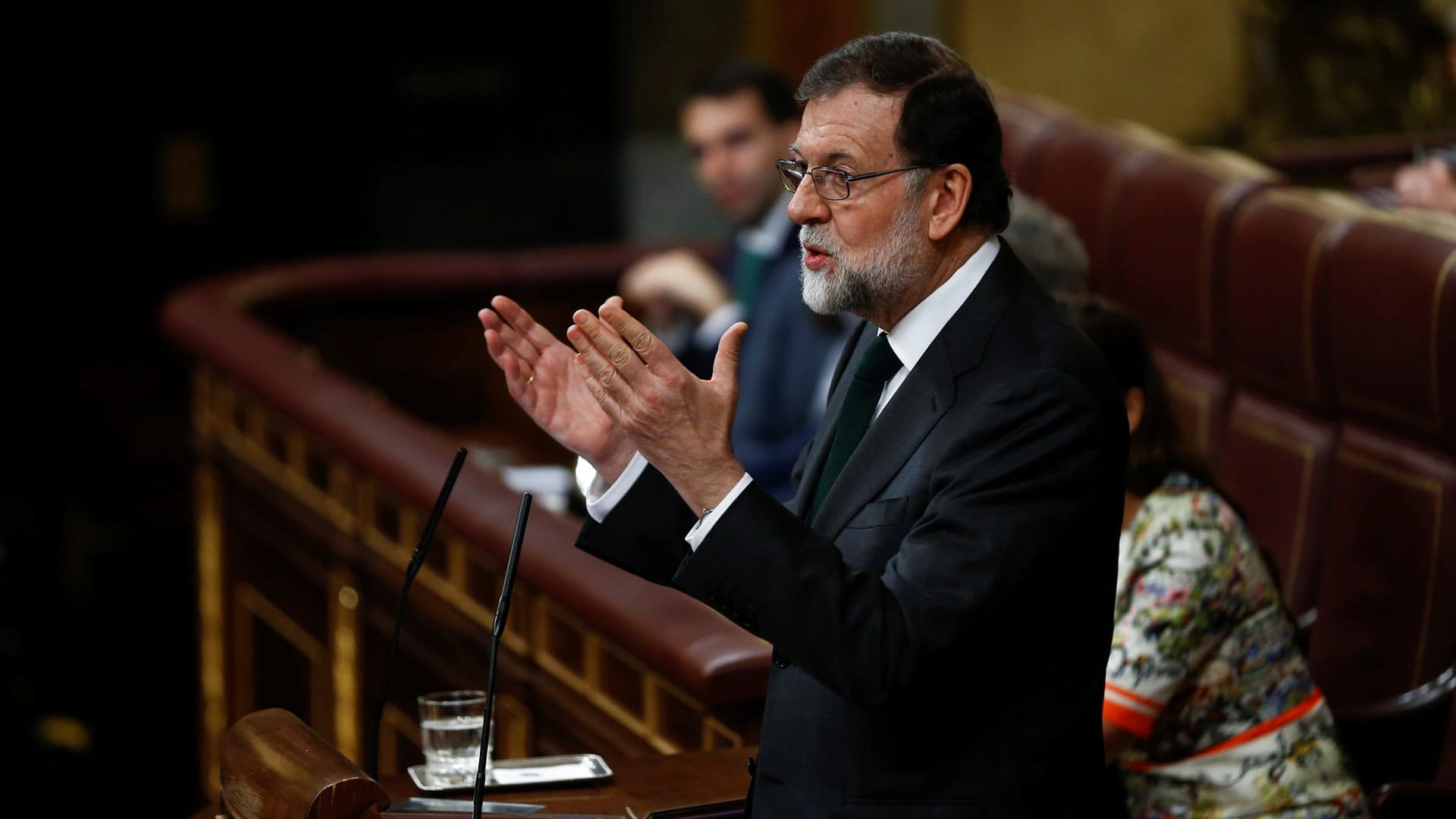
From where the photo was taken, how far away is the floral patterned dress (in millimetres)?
2102

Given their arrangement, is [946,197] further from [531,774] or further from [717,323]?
[717,323]

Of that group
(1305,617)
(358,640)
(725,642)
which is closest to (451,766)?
(725,642)

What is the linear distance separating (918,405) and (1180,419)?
1.51m

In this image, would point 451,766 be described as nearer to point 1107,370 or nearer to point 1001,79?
point 1107,370

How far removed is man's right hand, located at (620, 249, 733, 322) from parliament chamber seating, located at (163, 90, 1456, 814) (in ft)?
2.01

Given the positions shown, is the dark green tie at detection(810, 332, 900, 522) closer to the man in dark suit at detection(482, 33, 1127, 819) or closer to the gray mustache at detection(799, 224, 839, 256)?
the man in dark suit at detection(482, 33, 1127, 819)

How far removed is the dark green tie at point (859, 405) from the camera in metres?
1.67

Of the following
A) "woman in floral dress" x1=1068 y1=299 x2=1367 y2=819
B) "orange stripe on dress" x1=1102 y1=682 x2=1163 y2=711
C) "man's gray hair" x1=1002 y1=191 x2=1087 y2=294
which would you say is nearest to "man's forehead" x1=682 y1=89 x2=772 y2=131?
"man's gray hair" x1=1002 y1=191 x2=1087 y2=294

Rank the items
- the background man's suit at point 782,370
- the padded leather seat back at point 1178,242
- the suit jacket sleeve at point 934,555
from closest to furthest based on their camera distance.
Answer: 1. the suit jacket sleeve at point 934,555
2. the padded leather seat back at point 1178,242
3. the background man's suit at point 782,370

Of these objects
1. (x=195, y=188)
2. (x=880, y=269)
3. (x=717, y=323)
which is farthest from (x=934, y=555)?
(x=195, y=188)

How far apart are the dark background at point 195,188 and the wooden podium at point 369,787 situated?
4559 mm

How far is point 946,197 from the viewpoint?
160 cm

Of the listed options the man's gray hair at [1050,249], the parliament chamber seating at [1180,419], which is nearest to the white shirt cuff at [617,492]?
the parliament chamber seating at [1180,419]

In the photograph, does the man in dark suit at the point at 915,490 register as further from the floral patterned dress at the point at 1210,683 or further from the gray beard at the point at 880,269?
the floral patterned dress at the point at 1210,683
